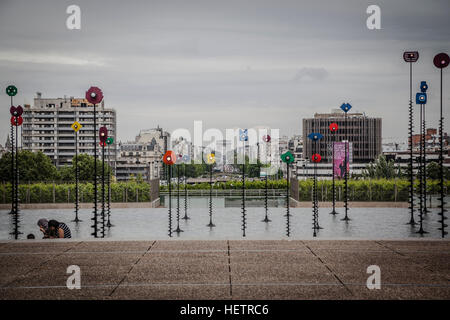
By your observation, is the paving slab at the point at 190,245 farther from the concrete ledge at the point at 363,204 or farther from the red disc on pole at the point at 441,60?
the concrete ledge at the point at 363,204

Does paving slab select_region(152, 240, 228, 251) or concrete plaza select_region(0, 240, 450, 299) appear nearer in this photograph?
concrete plaza select_region(0, 240, 450, 299)

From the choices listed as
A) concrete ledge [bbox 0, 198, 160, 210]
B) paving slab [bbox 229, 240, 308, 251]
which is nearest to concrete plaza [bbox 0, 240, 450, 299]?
paving slab [bbox 229, 240, 308, 251]

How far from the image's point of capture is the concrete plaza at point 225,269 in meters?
7.75

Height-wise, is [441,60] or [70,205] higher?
[441,60]

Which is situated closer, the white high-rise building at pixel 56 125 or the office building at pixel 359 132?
the office building at pixel 359 132

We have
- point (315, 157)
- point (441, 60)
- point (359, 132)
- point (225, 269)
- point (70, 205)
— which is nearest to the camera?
point (225, 269)

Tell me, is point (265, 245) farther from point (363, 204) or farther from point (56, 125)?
point (56, 125)

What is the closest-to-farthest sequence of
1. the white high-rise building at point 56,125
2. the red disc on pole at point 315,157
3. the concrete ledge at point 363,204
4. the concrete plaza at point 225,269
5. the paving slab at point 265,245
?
the concrete plaza at point 225,269 < the paving slab at point 265,245 < the red disc on pole at point 315,157 < the concrete ledge at point 363,204 < the white high-rise building at point 56,125

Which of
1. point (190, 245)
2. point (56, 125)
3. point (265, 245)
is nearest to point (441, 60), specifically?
point (265, 245)

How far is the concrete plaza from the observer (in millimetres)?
7750

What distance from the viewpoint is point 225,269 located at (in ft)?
30.3

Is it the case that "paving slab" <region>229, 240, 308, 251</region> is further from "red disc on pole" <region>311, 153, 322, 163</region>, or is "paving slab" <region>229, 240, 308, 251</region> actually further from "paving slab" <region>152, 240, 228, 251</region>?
"red disc on pole" <region>311, 153, 322, 163</region>

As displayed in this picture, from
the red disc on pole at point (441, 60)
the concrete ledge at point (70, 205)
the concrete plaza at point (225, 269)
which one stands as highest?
Result: the red disc on pole at point (441, 60)

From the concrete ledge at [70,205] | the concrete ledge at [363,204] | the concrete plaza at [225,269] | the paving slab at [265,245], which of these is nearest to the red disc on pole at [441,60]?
the concrete plaza at [225,269]
